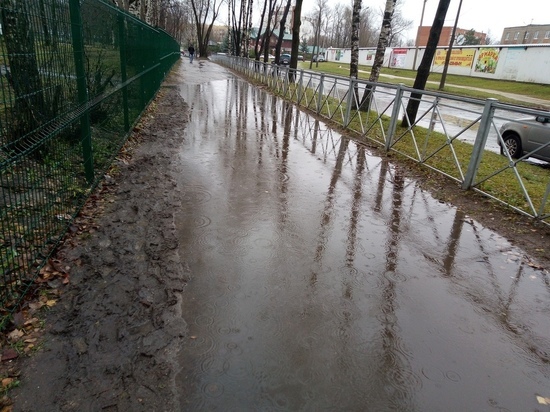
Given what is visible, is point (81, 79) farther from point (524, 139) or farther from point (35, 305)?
point (524, 139)

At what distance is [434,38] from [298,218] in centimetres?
826

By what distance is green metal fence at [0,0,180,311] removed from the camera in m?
3.13

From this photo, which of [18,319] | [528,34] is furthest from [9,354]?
[528,34]

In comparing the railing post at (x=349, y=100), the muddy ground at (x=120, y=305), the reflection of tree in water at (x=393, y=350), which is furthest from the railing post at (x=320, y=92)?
the reflection of tree in water at (x=393, y=350)

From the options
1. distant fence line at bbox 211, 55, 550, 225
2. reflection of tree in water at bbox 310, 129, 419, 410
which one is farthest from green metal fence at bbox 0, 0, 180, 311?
distant fence line at bbox 211, 55, 550, 225

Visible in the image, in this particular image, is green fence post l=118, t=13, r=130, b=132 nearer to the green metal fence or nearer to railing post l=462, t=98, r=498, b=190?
the green metal fence

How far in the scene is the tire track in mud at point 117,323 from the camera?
7.39ft

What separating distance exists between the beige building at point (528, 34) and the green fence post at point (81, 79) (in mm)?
97029

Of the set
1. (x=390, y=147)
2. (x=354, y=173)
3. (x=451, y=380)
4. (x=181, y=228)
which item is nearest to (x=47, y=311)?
(x=181, y=228)

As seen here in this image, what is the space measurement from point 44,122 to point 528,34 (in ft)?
333

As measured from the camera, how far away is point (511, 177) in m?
7.22

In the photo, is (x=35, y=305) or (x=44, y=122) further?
(x=44, y=122)

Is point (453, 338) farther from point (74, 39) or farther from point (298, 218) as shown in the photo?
point (74, 39)

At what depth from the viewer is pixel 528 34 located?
268 ft
